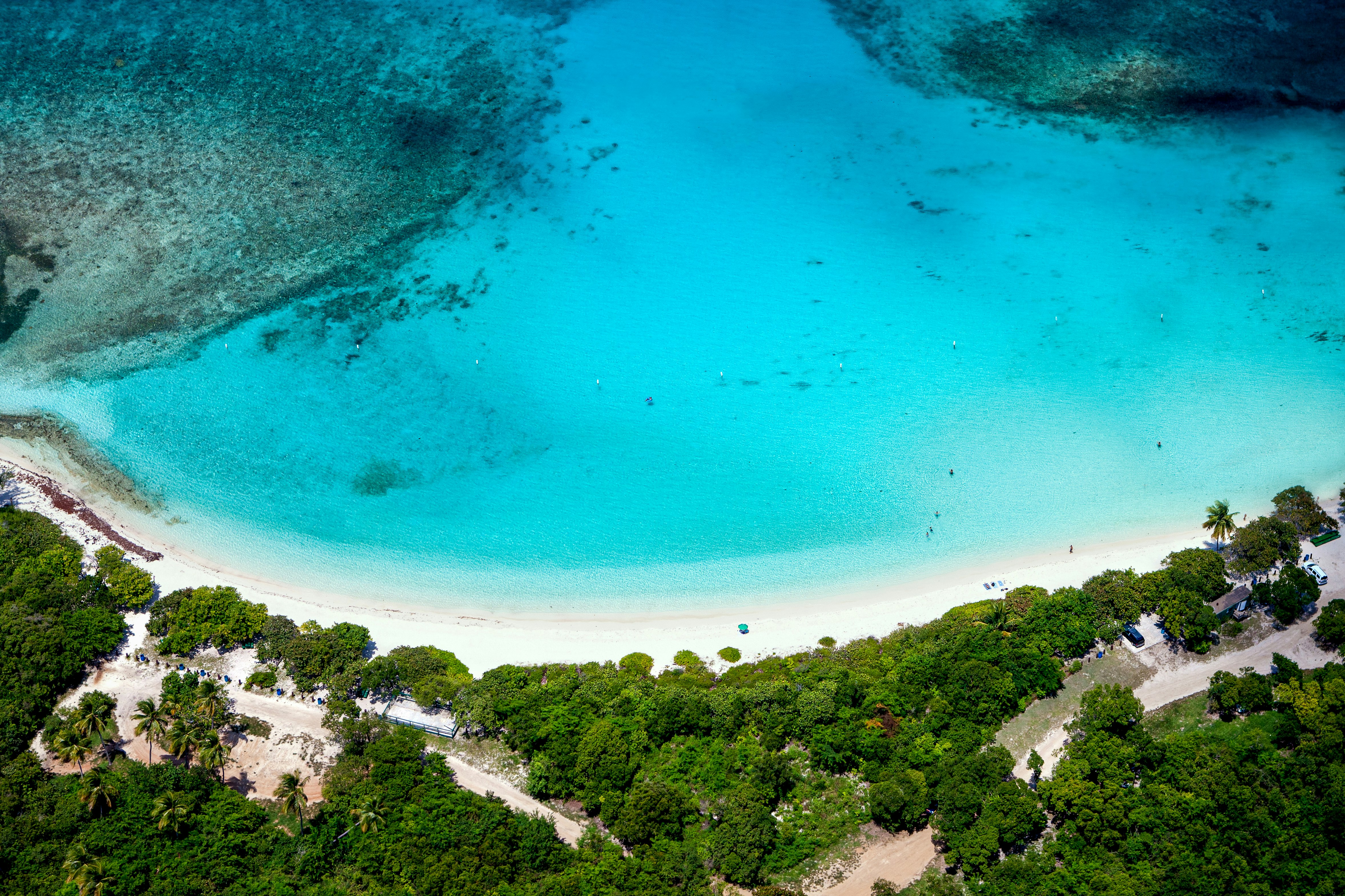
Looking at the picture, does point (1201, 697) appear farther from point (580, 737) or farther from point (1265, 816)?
point (580, 737)

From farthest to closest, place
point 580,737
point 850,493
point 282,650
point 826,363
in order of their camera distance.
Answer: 1. point 826,363
2. point 850,493
3. point 282,650
4. point 580,737

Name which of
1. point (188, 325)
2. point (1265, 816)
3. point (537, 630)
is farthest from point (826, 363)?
point (188, 325)

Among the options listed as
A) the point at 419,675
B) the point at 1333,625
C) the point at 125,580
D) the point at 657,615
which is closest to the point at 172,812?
the point at 419,675

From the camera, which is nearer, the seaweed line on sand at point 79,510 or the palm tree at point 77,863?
the palm tree at point 77,863

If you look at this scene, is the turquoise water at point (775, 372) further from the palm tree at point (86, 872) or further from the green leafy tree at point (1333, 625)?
the palm tree at point (86, 872)

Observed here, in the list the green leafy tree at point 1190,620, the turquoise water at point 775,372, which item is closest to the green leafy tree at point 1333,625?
the green leafy tree at point 1190,620

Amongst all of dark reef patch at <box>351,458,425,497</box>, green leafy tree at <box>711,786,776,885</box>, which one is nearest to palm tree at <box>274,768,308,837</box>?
green leafy tree at <box>711,786,776,885</box>

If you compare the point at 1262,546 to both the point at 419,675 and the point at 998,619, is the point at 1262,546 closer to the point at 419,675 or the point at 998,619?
the point at 998,619
